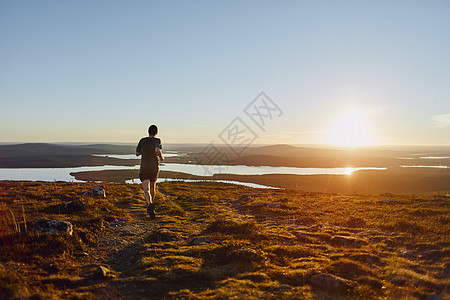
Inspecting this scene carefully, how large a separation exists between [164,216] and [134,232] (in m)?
3.03

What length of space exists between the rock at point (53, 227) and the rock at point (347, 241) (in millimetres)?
8552

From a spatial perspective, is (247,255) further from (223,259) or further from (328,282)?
(328,282)

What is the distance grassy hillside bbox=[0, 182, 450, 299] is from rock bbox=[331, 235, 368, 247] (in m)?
0.03

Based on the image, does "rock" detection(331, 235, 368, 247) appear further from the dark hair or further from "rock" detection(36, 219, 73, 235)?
"rock" detection(36, 219, 73, 235)

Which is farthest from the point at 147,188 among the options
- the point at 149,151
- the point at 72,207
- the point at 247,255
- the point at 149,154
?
the point at 247,255

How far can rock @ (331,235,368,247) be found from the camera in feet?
27.6

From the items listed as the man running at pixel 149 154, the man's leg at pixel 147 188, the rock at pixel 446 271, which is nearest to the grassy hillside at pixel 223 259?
the rock at pixel 446 271

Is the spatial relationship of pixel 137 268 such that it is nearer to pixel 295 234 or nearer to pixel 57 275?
pixel 57 275

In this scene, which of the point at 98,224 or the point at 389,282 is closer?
the point at 389,282

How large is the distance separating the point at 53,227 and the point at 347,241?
9360mm

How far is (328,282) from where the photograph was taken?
18.3 ft

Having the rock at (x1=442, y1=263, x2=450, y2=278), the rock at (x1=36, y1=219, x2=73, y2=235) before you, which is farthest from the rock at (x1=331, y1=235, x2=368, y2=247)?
the rock at (x1=36, y1=219, x2=73, y2=235)

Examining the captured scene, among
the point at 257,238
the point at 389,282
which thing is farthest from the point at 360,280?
the point at 257,238

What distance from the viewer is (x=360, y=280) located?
5.86 meters
